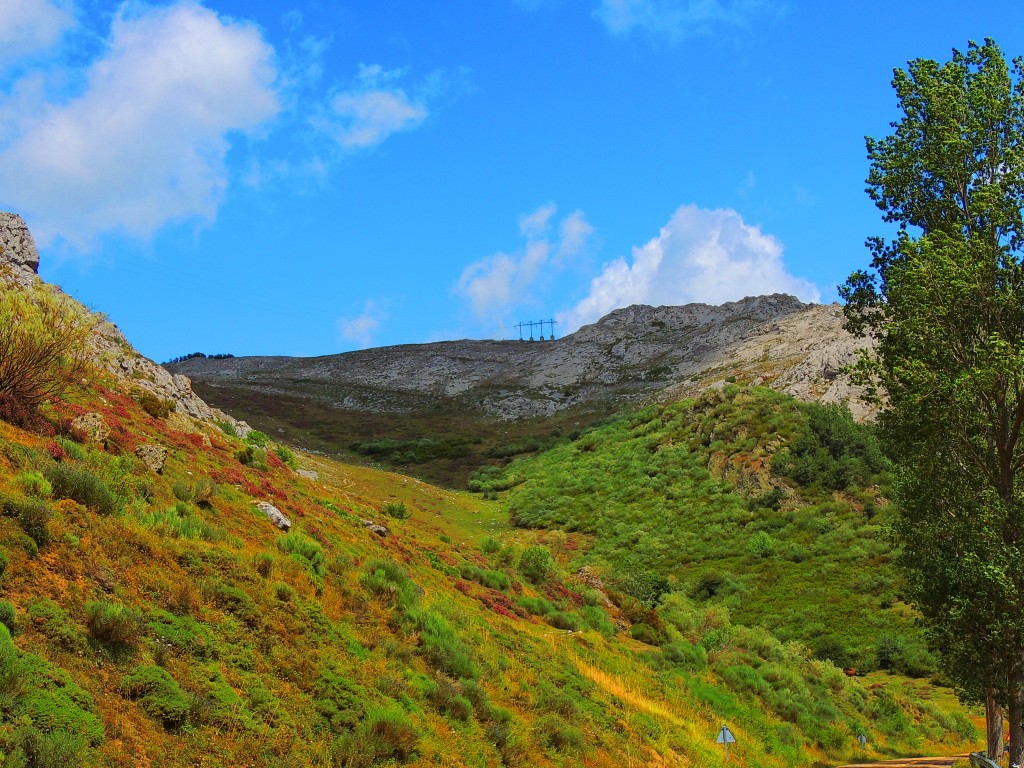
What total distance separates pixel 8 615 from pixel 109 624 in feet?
3.62

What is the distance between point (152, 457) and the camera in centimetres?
1661

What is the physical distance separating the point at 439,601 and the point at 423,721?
6.22m

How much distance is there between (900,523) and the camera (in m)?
21.3

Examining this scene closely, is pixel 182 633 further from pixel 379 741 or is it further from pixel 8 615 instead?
pixel 379 741

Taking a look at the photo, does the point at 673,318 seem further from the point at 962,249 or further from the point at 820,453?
the point at 962,249

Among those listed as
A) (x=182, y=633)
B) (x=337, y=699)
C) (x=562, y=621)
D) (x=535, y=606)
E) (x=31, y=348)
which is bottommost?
(x=562, y=621)

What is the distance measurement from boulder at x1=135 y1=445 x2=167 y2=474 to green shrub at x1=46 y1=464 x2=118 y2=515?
398 centimetres

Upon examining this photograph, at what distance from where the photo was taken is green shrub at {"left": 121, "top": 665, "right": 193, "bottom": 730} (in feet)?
29.7

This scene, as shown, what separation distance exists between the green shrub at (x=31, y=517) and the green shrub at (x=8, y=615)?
1.72 m

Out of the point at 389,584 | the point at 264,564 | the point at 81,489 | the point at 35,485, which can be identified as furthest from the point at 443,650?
the point at 35,485

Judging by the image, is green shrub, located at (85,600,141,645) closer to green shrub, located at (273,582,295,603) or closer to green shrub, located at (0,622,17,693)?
green shrub, located at (0,622,17,693)

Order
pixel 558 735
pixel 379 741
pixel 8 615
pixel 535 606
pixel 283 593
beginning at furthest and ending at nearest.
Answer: pixel 535 606
pixel 558 735
pixel 283 593
pixel 379 741
pixel 8 615

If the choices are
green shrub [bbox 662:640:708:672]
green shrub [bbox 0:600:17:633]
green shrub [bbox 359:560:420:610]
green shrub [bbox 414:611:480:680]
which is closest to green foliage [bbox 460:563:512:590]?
green shrub [bbox 662:640:708:672]

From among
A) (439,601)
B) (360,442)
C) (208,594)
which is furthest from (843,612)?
(360,442)
